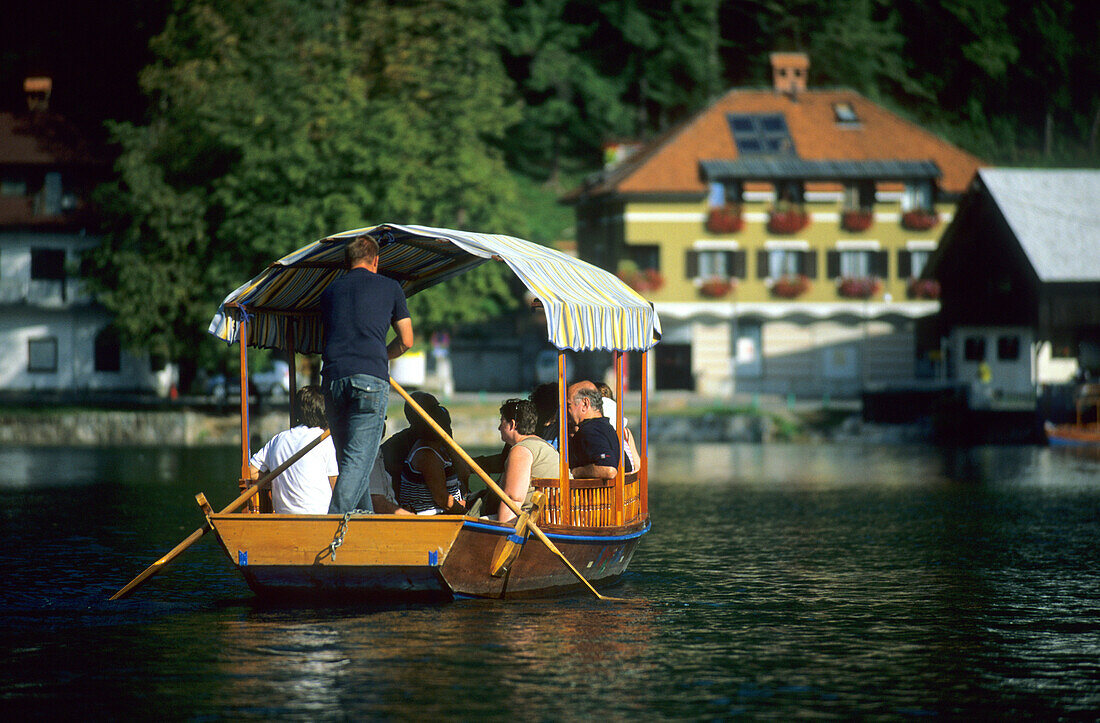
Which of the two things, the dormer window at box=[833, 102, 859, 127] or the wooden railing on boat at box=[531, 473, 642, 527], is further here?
the dormer window at box=[833, 102, 859, 127]

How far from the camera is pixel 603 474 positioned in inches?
578

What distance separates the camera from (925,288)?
63.8 meters

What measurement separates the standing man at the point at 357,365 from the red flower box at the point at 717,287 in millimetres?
50786

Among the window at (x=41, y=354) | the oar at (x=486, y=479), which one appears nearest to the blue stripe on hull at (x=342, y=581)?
the oar at (x=486, y=479)

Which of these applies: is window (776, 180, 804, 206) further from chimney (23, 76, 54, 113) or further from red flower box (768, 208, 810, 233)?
chimney (23, 76, 54, 113)

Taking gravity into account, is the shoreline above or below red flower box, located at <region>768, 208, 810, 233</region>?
below

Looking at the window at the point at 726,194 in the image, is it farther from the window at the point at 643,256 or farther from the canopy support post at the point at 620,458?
the canopy support post at the point at 620,458

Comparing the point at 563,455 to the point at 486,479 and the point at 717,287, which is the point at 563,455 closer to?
the point at 486,479

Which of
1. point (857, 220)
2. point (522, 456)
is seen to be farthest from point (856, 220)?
point (522, 456)

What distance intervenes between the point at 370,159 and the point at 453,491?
32638 millimetres

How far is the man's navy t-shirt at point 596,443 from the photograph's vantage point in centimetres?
1475

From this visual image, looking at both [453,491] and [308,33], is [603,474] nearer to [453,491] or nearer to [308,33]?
[453,491]

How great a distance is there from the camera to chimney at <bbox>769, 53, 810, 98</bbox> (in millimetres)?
67250

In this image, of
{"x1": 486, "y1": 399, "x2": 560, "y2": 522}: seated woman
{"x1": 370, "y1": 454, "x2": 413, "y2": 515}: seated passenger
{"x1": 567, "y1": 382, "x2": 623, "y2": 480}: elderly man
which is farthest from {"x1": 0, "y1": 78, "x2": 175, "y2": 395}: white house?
{"x1": 486, "y1": 399, "x2": 560, "y2": 522}: seated woman
